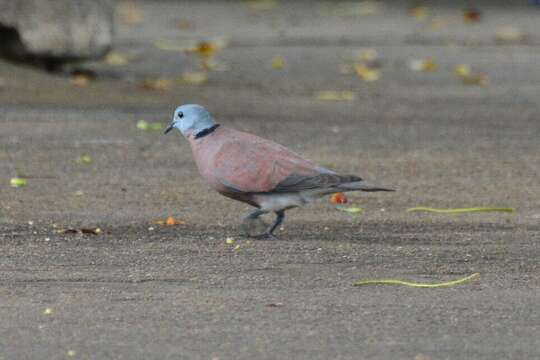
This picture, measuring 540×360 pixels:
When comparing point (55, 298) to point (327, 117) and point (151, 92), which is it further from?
point (151, 92)

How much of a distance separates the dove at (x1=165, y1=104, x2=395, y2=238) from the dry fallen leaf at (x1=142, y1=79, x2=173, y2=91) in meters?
5.79

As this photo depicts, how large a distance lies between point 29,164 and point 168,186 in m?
1.03

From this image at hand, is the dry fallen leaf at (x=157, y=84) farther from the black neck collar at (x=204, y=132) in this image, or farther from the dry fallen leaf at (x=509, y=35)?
the black neck collar at (x=204, y=132)

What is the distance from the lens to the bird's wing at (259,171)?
5.98m

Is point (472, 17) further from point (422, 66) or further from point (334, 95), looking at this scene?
point (334, 95)

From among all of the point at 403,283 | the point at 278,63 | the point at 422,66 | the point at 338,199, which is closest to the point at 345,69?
the point at 278,63

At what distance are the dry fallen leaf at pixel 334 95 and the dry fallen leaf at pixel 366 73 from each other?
0.90 m

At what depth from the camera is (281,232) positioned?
651 centimetres

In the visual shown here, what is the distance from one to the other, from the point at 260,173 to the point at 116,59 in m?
8.36

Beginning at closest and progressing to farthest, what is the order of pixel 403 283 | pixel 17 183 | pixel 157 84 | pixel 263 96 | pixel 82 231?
pixel 403 283 < pixel 82 231 < pixel 17 183 < pixel 263 96 < pixel 157 84

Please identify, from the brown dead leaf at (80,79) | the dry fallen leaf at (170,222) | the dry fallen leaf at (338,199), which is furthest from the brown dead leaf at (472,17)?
the dry fallen leaf at (170,222)

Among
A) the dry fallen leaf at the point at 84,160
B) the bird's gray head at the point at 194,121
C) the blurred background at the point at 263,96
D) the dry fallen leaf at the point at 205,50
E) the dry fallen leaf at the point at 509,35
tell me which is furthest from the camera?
the dry fallen leaf at the point at 509,35

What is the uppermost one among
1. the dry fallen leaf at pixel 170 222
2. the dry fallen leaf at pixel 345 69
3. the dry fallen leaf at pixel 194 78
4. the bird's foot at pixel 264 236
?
the bird's foot at pixel 264 236

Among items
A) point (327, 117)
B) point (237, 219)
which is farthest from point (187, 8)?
point (237, 219)
